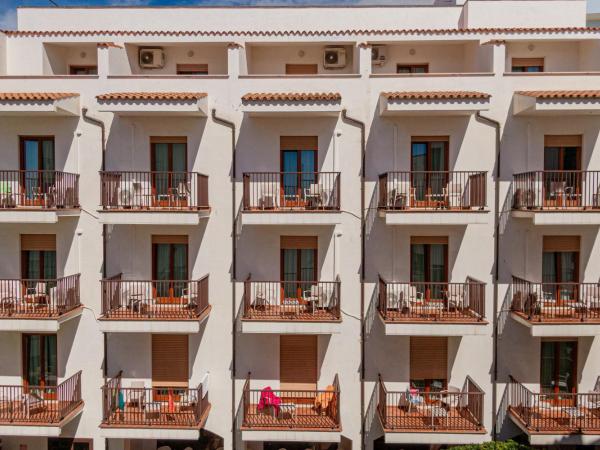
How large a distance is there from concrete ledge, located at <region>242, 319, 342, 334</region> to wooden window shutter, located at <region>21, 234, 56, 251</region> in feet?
19.9

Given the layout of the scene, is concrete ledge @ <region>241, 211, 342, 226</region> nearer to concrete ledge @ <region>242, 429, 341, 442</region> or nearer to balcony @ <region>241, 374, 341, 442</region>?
balcony @ <region>241, 374, 341, 442</region>

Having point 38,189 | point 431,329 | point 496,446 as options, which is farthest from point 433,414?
point 38,189

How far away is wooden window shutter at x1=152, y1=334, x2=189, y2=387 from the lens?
11.9m

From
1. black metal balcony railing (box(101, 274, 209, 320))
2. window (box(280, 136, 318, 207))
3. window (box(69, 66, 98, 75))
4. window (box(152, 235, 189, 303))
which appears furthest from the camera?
window (box(69, 66, 98, 75))

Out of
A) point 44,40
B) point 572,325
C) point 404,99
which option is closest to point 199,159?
Result: point 404,99

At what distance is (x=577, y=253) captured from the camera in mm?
11703

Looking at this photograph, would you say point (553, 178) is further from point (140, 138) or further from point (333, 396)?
point (140, 138)

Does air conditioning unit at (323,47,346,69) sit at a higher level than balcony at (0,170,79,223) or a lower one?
higher

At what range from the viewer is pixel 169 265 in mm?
12000

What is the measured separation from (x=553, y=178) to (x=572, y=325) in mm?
3968

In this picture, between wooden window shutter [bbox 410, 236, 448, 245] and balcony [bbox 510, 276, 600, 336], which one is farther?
wooden window shutter [bbox 410, 236, 448, 245]

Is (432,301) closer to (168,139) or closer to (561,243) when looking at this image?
(561,243)

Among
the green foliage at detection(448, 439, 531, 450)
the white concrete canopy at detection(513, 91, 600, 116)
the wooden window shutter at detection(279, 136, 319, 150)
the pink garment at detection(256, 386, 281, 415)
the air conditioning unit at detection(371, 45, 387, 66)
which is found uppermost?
the air conditioning unit at detection(371, 45, 387, 66)

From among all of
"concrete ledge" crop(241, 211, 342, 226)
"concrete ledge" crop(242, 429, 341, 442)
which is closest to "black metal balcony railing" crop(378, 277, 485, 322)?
"concrete ledge" crop(241, 211, 342, 226)
